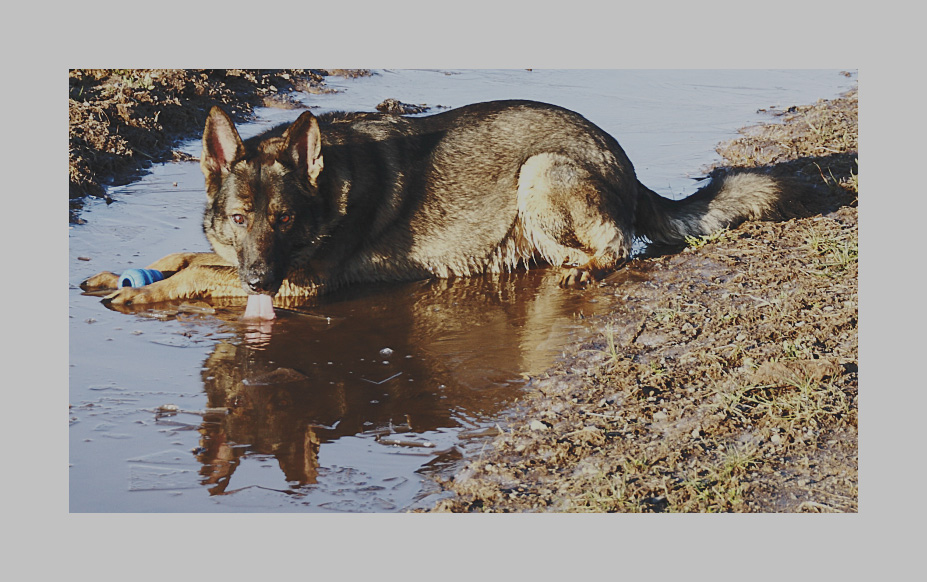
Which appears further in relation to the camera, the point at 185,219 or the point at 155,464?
the point at 185,219

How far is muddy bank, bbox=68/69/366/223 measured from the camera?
9242 millimetres

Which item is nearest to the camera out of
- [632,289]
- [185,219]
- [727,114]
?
[632,289]

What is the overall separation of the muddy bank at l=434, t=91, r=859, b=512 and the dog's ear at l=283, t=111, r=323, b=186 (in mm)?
2434

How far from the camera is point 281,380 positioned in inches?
216

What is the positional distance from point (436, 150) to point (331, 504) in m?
4.24

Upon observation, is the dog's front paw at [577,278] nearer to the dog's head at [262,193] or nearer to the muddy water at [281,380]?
the muddy water at [281,380]

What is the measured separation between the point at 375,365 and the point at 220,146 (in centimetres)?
217

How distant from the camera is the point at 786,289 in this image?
6.46m

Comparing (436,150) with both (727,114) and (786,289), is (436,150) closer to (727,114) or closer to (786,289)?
(786,289)

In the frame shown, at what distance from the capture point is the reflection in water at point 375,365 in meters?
4.77

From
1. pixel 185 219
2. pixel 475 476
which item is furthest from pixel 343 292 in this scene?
pixel 475 476

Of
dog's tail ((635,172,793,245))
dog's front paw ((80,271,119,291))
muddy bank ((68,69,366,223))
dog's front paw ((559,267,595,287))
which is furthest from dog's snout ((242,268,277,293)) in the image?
dog's tail ((635,172,793,245))

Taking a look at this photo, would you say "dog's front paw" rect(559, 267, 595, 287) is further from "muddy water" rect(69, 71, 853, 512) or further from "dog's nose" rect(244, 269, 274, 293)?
"dog's nose" rect(244, 269, 274, 293)

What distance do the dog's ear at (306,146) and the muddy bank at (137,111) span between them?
2.81m
